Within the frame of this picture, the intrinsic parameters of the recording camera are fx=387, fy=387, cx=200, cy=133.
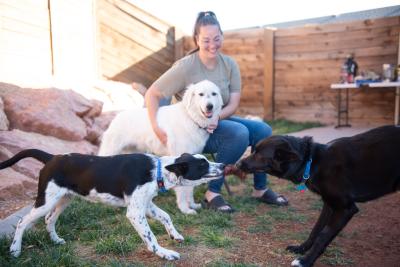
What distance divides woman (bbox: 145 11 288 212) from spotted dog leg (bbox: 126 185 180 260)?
4.09 ft

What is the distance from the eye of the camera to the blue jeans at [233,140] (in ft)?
14.1

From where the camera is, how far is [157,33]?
35.4 ft

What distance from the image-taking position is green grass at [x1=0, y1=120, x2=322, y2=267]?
114 inches

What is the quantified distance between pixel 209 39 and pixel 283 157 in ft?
5.88

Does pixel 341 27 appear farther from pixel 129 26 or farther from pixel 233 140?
pixel 233 140

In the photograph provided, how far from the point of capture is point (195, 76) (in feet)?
14.9

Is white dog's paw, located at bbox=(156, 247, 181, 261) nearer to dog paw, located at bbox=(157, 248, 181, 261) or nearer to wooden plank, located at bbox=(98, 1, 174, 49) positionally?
dog paw, located at bbox=(157, 248, 181, 261)

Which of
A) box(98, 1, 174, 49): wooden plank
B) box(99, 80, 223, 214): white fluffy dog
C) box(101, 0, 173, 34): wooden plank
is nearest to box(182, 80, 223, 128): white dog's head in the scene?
box(99, 80, 223, 214): white fluffy dog

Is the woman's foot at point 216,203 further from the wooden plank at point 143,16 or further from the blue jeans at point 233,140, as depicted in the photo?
the wooden plank at point 143,16

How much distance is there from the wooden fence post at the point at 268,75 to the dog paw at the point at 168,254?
773 cm

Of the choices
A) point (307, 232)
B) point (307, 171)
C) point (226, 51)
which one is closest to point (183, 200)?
point (307, 232)

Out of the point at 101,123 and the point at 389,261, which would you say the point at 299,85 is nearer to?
the point at 101,123

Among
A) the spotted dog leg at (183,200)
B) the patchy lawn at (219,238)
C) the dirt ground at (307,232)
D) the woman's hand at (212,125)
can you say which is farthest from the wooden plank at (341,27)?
the spotted dog leg at (183,200)

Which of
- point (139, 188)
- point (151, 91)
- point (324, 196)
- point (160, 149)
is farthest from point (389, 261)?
point (151, 91)
